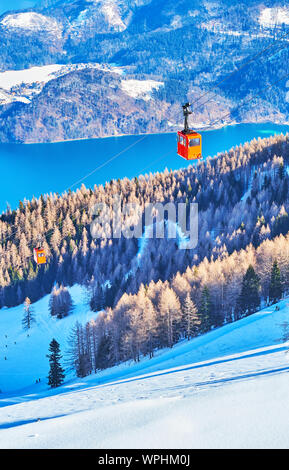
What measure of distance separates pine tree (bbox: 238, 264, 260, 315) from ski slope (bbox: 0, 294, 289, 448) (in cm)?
2176

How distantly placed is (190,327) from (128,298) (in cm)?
859

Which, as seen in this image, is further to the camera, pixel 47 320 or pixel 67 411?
pixel 47 320

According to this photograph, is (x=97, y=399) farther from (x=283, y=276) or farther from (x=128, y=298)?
(x=283, y=276)

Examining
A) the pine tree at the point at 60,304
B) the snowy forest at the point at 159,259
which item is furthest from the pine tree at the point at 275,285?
the pine tree at the point at 60,304

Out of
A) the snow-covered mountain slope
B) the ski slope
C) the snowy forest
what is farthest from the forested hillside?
the ski slope

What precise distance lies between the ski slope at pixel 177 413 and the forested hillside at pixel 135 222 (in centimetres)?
5032

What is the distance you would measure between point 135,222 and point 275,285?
5694cm

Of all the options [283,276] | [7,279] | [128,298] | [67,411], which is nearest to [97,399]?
[67,411]

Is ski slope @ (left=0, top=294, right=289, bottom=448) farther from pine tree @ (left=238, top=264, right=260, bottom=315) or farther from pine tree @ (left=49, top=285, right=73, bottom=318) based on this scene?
pine tree @ (left=49, top=285, right=73, bottom=318)

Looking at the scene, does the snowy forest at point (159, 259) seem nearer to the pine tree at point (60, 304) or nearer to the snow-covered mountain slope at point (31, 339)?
the pine tree at point (60, 304)

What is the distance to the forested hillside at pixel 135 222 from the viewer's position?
3509 inches

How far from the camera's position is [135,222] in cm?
10794

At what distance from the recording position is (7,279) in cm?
9444

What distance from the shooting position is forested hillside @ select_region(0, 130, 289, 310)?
89.1 metres
